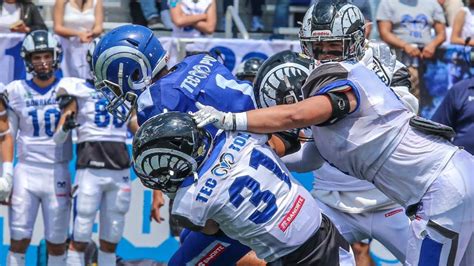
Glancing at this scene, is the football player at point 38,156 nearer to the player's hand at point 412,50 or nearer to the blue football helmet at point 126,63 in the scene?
the player's hand at point 412,50

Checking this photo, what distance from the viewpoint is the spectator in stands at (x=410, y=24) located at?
29.9 feet

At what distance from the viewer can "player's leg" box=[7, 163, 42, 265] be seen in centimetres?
810

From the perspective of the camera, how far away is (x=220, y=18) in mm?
9875

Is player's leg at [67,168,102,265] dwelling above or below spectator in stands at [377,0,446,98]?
below

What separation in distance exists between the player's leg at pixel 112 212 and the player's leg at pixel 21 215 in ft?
1.73

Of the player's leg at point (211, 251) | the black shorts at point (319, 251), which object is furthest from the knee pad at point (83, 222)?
the black shorts at point (319, 251)

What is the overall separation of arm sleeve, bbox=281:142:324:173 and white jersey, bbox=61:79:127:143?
3.28 metres

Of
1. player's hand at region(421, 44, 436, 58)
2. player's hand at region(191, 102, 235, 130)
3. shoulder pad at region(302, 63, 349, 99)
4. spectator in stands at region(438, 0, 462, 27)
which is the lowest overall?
player's hand at region(421, 44, 436, 58)

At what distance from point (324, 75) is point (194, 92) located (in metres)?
0.59

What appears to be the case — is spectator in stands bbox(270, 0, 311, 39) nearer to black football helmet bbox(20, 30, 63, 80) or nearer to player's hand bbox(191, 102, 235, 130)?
black football helmet bbox(20, 30, 63, 80)

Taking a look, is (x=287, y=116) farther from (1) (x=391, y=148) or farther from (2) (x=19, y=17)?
(2) (x=19, y=17)

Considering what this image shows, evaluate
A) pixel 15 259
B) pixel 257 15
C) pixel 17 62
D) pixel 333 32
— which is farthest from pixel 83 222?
pixel 333 32

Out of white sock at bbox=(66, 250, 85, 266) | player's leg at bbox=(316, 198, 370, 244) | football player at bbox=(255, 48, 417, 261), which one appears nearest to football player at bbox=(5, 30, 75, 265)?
white sock at bbox=(66, 250, 85, 266)

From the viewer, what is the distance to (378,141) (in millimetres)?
4746
